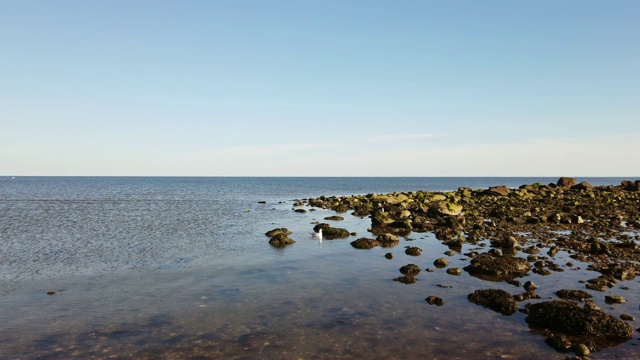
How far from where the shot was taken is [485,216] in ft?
143

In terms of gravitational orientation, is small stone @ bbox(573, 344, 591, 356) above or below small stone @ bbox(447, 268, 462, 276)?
below

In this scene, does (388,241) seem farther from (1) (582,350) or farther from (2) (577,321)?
(1) (582,350)

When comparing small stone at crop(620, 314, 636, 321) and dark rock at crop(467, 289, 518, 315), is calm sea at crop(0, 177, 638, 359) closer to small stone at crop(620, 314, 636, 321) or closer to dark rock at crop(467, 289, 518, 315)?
dark rock at crop(467, 289, 518, 315)

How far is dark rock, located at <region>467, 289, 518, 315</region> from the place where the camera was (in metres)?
15.2

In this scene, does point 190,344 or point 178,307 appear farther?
point 178,307

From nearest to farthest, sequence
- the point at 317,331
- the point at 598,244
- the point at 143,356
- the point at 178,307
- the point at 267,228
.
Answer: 1. the point at 143,356
2. the point at 317,331
3. the point at 178,307
4. the point at 598,244
5. the point at 267,228

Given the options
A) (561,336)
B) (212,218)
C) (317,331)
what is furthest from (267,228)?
(561,336)

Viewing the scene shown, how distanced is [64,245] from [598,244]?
118 feet

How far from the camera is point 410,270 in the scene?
20.7m

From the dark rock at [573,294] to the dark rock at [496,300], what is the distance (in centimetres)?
216

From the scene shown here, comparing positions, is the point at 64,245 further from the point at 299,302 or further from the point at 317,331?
the point at 317,331

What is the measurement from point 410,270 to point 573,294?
7.08 metres

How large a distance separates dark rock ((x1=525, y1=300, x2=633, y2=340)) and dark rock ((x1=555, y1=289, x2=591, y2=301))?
7.97 feet

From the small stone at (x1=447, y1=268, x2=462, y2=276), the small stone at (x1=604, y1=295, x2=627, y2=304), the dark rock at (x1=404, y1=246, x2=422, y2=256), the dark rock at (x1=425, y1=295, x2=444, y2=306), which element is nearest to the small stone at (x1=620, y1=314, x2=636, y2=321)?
the small stone at (x1=604, y1=295, x2=627, y2=304)
